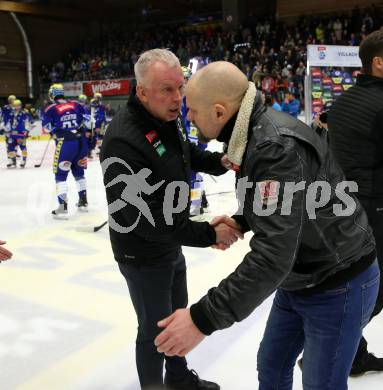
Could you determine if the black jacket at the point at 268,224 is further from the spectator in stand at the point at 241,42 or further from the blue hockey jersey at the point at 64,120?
the spectator in stand at the point at 241,42

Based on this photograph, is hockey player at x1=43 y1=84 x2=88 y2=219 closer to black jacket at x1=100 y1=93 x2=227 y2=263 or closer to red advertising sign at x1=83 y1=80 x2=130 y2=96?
black jacket at x1=100 y1=93 x2=227 y2=263

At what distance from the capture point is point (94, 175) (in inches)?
361

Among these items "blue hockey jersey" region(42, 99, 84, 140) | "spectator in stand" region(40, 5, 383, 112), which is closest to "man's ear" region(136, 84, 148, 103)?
"blue hockey jersey" region(42, 99, 84, 140)

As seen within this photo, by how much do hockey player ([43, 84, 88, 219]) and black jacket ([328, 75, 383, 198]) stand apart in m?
4.45

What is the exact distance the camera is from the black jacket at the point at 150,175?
1.65 meters

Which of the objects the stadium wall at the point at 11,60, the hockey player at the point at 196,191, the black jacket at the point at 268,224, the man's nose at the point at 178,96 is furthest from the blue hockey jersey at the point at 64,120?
the stadium wall at the point at 11,60

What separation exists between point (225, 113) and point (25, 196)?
6639 mm

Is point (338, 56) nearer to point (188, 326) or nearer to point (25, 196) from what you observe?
point (25, 196)

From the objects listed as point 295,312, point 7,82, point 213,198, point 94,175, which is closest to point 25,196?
point 94,175

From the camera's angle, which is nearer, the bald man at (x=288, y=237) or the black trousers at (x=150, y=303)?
the bald man at (x=288, y=237)

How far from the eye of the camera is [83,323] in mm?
2875

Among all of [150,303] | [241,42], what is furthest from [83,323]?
[241,42]

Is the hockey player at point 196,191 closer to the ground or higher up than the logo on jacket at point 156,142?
closer to the ground

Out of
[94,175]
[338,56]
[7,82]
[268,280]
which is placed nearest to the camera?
[268,280]
